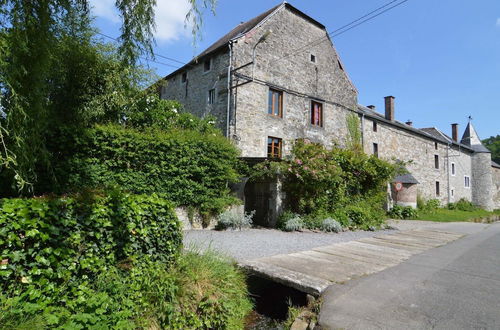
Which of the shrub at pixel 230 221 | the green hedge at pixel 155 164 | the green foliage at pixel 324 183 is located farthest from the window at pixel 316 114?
the shrub at pixel 230 221

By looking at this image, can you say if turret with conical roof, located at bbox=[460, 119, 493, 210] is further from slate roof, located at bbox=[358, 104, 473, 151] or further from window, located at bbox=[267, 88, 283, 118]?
window, located at bbox=[267, 88, 283, 118]

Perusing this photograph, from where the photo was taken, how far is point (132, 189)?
7.41m

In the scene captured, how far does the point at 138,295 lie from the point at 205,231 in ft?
16.5

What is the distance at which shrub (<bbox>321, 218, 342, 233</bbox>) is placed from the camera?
898 centimetres

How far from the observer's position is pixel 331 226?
8.98 m

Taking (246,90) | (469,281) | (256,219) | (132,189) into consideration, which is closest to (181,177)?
(132,189)

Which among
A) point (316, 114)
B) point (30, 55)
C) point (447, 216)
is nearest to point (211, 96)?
point (316, 114)

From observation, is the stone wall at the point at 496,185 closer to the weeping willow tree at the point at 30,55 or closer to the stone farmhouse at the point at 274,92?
the stone farmhouse at the point at 274,92

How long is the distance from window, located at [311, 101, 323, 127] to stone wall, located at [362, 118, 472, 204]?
4308 mm

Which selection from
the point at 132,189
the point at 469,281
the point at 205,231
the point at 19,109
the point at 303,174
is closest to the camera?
the point at 19,109

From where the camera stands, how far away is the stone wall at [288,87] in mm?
12375

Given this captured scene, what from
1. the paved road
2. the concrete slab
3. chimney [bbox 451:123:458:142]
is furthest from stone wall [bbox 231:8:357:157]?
chimney [bbox 451:123:458:142]

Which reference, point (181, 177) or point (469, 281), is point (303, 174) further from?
point (469, 281)

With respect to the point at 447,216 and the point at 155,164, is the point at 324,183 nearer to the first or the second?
the point at 155,164
